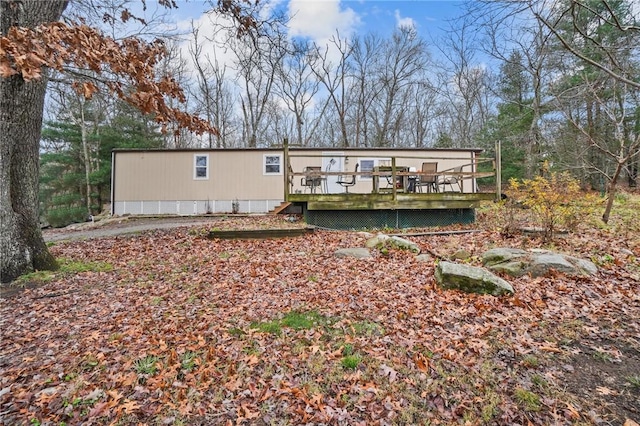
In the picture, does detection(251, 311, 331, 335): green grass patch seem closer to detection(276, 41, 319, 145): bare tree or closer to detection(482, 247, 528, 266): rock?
detection(482, 247, 528, 266): rock

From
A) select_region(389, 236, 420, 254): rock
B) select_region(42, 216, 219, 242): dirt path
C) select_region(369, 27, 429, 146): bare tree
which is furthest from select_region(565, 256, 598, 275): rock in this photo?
select_region(369, 27, 429, 146): bare tree

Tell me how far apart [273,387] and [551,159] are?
17.7 metres

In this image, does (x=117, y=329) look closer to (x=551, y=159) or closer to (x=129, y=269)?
(x=129, y=269)

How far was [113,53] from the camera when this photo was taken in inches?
146

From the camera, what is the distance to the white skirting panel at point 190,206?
1366 centimetres

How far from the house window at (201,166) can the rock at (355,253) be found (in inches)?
377

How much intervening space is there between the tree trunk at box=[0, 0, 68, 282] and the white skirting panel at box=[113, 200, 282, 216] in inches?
347

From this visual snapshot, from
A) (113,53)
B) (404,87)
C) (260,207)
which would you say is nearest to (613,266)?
(113,53)

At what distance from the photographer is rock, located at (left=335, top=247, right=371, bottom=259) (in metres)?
5.64

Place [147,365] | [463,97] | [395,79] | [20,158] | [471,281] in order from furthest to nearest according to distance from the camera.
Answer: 1. [395,79]
2. [463,97]
3. [20,158]
4. [471,281]
5. [147,365]

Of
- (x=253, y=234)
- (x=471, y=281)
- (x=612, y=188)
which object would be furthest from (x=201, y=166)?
(x=612, y=188)

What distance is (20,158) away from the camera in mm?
4605

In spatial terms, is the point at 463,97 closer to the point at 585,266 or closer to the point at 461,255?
the point at 461,255

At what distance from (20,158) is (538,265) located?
743 centimetres
